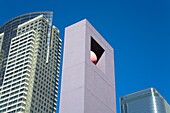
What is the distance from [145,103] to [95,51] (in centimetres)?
12819

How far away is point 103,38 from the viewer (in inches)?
400

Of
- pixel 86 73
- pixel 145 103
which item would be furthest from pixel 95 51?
pixel 145 103

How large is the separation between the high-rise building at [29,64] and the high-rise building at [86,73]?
7944 centimetres

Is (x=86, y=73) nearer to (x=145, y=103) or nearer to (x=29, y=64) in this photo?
(x=29, y=64)

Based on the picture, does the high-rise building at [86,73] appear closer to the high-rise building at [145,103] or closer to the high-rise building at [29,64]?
the high-rise building at [29,64]

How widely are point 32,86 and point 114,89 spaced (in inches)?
3364

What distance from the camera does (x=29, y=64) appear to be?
99312mm

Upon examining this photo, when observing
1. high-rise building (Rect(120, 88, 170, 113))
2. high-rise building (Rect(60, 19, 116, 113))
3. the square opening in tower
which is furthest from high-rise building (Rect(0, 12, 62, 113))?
high-rise building (Rect(60, 19, 116, 113))

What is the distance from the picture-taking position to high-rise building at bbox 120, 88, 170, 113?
12988 centimetres

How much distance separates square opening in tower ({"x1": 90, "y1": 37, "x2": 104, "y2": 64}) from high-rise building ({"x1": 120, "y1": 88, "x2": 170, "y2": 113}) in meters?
121

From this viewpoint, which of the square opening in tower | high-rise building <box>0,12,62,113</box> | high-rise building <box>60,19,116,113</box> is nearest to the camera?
high-rise building <box>60,19,116,113</box>

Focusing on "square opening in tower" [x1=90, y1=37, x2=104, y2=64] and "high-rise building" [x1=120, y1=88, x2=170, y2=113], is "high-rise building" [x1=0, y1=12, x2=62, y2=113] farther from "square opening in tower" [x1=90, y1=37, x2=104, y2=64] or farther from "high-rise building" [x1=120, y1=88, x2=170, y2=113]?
"square opening in tower" [x1=90, y1=37, x2=104, y2=64]

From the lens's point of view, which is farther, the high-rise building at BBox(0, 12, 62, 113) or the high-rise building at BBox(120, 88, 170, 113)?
the high-rise building at BBox(120, 88, 170, 113)

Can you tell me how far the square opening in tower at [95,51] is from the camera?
387 inches
